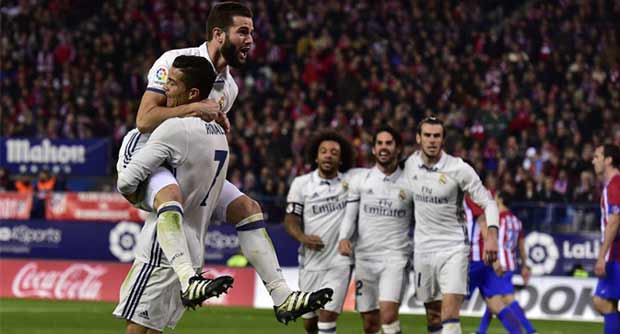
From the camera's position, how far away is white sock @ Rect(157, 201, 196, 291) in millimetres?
8031

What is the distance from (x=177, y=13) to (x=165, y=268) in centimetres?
2716

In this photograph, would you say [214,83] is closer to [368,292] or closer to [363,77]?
[368,292]

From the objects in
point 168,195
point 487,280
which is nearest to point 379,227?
point 487,280

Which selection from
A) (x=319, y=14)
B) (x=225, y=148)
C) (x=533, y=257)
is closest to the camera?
(x=225, y=148)

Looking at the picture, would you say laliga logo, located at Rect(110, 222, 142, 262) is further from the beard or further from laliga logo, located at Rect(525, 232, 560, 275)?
the beard

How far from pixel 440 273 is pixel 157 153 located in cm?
537

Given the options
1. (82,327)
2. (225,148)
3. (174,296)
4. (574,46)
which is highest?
(574,46)

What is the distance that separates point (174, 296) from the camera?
865 centimetres

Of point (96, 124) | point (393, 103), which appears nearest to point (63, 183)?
point (96, 124)

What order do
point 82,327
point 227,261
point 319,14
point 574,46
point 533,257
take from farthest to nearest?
point 319,14 → point 574,46 → point 227,261 → point 533,257 → point 82,327

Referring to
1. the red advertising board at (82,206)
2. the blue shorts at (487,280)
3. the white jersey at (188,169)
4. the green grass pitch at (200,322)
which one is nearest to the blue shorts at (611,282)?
the blue shorts at (487,280)

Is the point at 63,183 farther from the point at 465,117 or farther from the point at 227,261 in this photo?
the point at 465,117

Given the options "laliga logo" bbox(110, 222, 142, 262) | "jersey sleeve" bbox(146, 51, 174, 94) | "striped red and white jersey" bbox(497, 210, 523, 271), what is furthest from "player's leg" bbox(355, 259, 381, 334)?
"laliga logo" bbox(110, 222, 142, 262)

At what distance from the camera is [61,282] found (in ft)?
79.2
